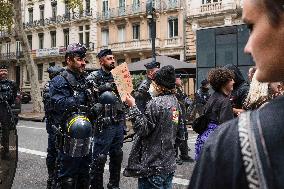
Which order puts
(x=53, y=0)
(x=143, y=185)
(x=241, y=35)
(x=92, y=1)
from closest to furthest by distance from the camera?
(x=143, y=185) → (x=241, y=35) → (x=92, y=1) → (x=53, y=0)

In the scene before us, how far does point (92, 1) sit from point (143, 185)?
3871cm

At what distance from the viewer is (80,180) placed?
4703 millimetres

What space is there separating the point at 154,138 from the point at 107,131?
5.96ft

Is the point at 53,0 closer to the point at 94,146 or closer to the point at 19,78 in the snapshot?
the point at 19,78

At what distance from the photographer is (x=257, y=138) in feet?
2.84

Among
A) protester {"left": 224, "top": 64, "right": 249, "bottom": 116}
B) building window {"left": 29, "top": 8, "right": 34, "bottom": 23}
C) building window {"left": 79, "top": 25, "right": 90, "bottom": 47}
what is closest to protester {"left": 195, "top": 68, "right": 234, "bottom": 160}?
protester {"left": 224, "top": 64, "right": 249, "bottom": 116}

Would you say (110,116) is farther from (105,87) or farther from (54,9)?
(54,9)

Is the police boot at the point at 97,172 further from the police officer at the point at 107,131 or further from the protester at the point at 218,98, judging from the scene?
the protester at the point at 218,98

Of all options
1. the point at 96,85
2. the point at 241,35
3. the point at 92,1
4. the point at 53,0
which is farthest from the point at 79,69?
the point at 53,0

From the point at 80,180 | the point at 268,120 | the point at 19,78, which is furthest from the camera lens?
the point at 19,78

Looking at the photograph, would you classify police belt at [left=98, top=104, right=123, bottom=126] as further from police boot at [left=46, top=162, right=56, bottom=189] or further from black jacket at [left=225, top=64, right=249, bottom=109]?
black jacket at [left=225, top=64, right=249, bottom=109]

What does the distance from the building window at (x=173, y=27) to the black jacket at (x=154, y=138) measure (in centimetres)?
3170

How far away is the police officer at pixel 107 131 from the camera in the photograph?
17.7ft

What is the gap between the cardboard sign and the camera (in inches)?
157
